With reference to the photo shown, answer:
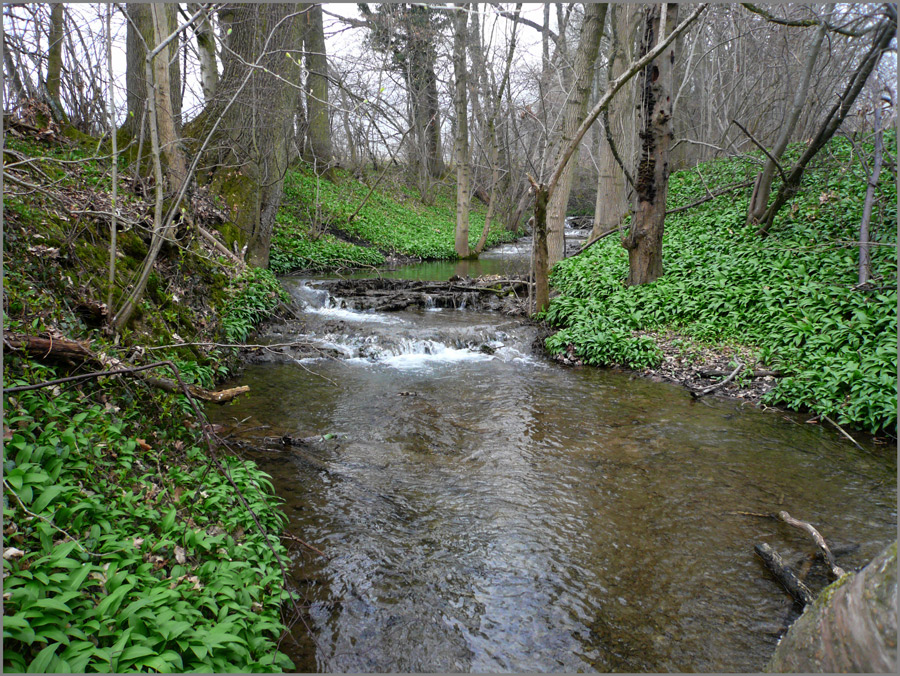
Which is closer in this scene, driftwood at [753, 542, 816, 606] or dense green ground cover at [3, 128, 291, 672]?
dense green ground cover at [3, 128, 291, 672]

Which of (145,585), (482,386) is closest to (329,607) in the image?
(145,585)

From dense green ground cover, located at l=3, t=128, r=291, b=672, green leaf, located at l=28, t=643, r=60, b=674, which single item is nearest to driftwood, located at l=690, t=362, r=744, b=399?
dense green ground cover, located at l=3, t=128, r=291, b=672

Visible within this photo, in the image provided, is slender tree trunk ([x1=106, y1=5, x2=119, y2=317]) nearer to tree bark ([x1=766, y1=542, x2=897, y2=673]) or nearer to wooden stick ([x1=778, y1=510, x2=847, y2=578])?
tree bark ([x1=766, y1=542, x2=897, y2=673])

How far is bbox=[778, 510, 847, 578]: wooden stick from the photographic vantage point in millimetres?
3113

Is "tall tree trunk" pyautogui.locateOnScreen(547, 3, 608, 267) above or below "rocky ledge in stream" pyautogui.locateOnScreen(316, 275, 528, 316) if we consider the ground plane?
above

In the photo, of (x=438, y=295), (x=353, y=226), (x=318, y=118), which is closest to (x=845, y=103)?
(x=438, y=295)

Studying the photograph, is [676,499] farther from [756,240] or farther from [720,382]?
[756,240]

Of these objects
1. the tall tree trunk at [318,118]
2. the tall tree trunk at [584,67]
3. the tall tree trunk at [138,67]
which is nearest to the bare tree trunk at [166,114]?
the tall tree trunk at [138,67]

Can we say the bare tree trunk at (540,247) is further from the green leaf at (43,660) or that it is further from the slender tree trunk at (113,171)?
the green leaf at (43,660)

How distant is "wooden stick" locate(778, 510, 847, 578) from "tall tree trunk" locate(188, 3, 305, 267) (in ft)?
30.7

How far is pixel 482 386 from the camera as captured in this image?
722 cm

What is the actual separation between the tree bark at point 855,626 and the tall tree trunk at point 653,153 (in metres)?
8.17

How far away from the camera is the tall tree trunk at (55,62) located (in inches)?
288

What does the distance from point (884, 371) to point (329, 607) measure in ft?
21.3
